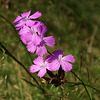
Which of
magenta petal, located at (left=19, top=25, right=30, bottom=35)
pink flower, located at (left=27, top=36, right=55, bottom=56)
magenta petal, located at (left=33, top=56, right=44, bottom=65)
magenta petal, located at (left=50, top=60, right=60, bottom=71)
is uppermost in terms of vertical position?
magenta petal, located at (left=19, top=25, right=30, bottom=35)

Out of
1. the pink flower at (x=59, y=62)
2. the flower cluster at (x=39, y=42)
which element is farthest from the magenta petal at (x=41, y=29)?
the pink flower at (x=59, y=62)

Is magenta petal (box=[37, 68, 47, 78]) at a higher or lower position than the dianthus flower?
lower

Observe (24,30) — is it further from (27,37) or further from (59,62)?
(59,62)

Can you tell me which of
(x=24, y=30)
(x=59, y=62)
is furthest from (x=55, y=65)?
(x=24, y=30)

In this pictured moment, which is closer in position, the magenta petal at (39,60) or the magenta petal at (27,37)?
the magenta petal at (27,37)

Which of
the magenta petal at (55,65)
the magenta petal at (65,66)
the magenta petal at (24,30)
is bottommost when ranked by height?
the magenta petal at (65,66)

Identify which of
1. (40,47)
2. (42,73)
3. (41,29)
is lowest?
(42,73)

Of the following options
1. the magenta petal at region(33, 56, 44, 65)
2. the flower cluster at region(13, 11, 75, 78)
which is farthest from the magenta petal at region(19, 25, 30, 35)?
the magenta petal at region(33, 56, 44, 65)

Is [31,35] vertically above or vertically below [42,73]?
above

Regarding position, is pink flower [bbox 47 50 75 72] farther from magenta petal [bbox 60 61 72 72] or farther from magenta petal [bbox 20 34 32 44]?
magenta petal [bbox 20 34 32 44]

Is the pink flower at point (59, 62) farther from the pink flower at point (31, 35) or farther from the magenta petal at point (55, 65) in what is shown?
the pink flower at point (31, 35)

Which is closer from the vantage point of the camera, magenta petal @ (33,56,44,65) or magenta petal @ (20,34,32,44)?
magenta petal @ (20,34,32,44)
